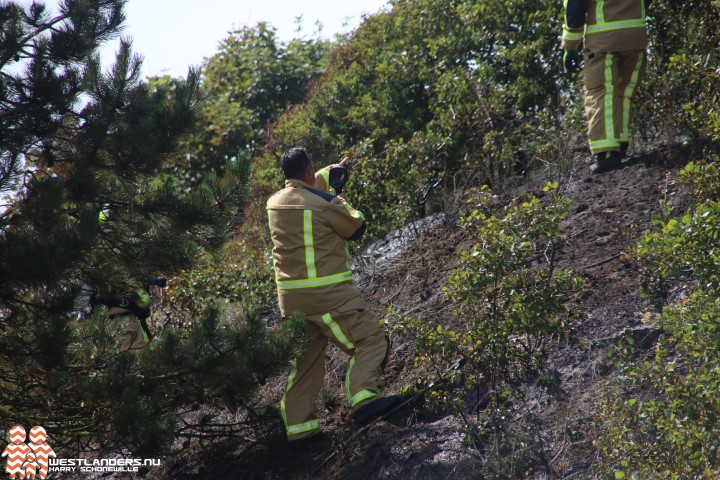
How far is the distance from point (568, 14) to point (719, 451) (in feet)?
13.3

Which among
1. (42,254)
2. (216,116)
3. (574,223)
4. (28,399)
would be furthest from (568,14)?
(216,116)

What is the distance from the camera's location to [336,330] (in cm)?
543

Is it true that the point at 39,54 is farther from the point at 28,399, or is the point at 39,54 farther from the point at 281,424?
the point at 281,424

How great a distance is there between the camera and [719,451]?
3.40 m

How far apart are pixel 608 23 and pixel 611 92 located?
0.55 m

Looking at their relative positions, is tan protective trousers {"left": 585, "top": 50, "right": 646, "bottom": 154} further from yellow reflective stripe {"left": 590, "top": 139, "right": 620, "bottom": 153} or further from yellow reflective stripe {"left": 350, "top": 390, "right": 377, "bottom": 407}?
yellow reflective stripe {"left": 350, "top": 390, "right": 377, "bottom": 407}

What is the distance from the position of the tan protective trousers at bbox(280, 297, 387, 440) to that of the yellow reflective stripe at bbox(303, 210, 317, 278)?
319 millimetres

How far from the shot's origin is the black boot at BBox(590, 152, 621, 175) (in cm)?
656

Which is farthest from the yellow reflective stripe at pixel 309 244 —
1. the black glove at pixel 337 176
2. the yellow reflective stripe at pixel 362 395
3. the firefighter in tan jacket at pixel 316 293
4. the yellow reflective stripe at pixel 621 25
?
the yellow reflective stripe at pixel 621 25

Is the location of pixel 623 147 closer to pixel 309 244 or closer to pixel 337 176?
pixel 337 176

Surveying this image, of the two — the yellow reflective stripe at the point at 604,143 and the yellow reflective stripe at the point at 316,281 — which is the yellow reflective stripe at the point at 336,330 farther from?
the yellow reflective stripe at the point at 604,143

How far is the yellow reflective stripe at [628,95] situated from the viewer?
21.0 ft
